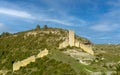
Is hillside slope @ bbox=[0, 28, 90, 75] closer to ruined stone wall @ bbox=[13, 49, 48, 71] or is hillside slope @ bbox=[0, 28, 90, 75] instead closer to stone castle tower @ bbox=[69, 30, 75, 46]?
ruined stone wall @ bbox=[13, 49, 48, 71]

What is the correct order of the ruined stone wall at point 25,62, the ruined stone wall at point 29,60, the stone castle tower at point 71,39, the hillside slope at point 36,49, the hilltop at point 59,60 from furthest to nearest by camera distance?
the stone castle tower at point 71,39
the ruined stone wall at point 25,62
the ruined stone wall at point 29,60
the hillside slope at point 36,49
the hilltop at point 59,60

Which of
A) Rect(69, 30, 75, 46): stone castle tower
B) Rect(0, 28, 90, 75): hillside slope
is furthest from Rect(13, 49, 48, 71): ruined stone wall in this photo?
Rect(69, 30, 75, 46): stone castle tower

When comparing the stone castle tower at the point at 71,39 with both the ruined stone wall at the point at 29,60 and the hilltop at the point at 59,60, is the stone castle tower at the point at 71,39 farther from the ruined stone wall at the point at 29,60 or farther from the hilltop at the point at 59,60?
the ruined stone wall at the point at 29,60

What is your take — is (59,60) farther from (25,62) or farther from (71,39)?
(71,39)

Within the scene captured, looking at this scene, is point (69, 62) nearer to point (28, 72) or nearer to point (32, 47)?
point (28, 72)

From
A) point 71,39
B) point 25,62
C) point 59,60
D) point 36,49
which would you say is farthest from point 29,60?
point 36,49

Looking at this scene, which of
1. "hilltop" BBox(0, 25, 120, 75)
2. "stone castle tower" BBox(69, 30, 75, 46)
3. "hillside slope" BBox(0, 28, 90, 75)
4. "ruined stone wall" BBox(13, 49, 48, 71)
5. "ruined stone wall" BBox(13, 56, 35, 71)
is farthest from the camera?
"stone castle tower" BBox(69, 30, 75, 46)

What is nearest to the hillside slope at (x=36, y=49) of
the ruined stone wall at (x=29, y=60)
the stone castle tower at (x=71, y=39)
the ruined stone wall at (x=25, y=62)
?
the ruined stone wall at (x=29, y=60)

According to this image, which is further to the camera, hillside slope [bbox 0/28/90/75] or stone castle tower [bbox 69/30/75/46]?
stone castle tower [bbox 69/30/75/46]

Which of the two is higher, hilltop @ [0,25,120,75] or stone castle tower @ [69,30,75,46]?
stone castle tower @ [69,30,75,46]

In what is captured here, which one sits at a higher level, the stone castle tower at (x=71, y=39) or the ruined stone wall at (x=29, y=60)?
the stone castle tower at (x=71, y=39)

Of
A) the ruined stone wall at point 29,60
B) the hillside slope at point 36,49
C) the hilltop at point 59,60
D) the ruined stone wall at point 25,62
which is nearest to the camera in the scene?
the hilltop at point 59,60

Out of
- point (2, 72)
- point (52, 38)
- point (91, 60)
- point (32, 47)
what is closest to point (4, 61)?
point (2, 72)

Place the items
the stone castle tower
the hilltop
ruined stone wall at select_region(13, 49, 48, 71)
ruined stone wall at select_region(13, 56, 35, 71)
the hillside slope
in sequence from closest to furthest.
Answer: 1. the hilltop
2. the hillside slope
3. ruined stone wall at select_region(13, 49, 48, 71)
4. ruined stone wall at select_region(13, 56, 35, 71)
5. the stone castle tower
